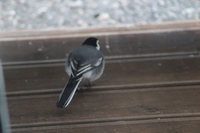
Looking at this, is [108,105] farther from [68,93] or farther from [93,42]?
[93,42]

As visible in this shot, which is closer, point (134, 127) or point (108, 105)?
point (134, 127)

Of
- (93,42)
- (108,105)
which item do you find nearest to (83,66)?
(93,42)

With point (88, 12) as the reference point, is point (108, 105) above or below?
above

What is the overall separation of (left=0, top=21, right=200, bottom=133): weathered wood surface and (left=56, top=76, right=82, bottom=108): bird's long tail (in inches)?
1.8

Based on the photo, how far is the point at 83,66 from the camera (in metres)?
2.58

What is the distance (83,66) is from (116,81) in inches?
11.1

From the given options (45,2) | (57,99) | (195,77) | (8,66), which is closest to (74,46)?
(8,66)

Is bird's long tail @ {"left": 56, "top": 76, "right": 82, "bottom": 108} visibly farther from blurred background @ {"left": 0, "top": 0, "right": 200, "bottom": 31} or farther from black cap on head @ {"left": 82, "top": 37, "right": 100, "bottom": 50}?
blurred background @ {"left": 0, "top": 0, "right": 200, "bottom": 31}

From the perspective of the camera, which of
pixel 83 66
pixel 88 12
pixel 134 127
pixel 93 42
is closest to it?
pixel 134 127

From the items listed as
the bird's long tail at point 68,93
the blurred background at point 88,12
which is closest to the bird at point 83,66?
the bird's long tail at point 68,93

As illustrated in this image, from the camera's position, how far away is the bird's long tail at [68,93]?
2.16m

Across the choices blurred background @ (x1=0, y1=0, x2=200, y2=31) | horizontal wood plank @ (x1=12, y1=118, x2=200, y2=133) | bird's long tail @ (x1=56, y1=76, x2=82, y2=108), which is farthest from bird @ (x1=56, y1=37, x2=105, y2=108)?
blurred background @ (x1=0, y1=0, x2=200, y2=31)

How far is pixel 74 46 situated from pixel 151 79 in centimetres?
78

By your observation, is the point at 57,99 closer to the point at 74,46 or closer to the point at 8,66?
the point at 8,66
